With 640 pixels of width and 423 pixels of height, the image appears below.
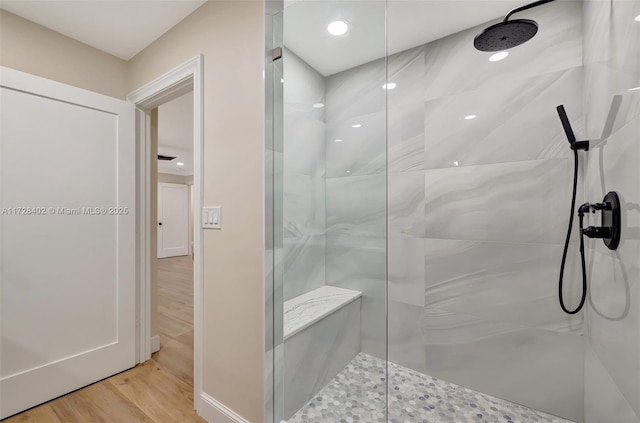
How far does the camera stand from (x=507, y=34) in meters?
1.27

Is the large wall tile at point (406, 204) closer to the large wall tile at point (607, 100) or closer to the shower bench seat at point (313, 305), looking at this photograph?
the shower bench seat at point (313, 305)

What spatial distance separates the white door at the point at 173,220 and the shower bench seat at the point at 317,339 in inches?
265

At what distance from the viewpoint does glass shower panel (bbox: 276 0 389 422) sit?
Answer: 1.44m

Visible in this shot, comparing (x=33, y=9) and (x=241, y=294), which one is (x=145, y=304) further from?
(x=33, y=9)

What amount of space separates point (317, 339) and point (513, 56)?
209 cm

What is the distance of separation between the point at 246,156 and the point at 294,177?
317 mm

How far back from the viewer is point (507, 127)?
160 centimetres

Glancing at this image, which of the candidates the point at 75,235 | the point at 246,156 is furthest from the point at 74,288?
the point at 246,156

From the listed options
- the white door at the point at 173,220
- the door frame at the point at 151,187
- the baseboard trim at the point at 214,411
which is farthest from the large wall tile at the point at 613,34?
the white door at the point at 173,220

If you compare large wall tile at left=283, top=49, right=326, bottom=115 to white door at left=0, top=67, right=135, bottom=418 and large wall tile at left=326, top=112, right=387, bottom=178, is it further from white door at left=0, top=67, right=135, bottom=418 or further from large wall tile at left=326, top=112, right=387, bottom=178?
white door at left=0, top=67, right=135, bottom=418

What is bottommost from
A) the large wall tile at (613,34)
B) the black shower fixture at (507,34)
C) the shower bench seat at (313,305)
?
the shower bench seat at (313,305)

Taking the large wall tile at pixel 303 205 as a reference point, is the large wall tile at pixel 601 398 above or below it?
below

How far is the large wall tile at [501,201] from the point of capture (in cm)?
148

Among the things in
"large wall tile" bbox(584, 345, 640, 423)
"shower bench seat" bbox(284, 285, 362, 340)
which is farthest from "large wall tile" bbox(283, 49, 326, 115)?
"large wall tile" bbox(584, 345, 640, 423)
